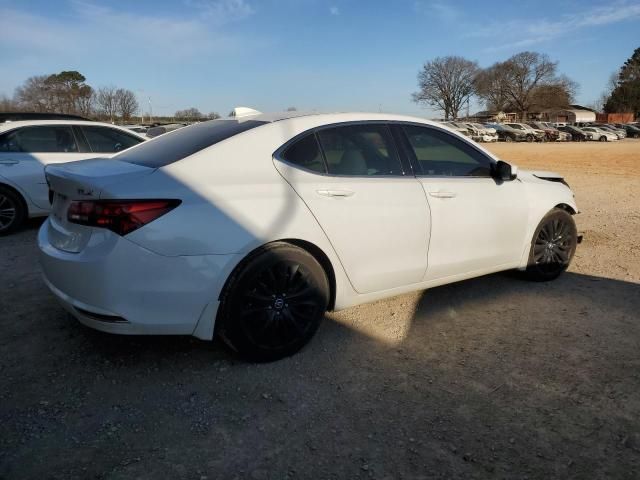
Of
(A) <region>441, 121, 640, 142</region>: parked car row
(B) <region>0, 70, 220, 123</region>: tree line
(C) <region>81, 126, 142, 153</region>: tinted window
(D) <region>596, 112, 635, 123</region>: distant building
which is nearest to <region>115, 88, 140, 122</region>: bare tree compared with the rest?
(B) <region>0, 70, 220, 123</region>: tree line

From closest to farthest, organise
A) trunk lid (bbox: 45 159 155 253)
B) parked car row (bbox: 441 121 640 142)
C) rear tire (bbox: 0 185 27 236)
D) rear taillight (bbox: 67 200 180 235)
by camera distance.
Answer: rear taillight (bbox: 67 200 180 235), trunk lid (bbox: 45 159 155 253), rear tire (bbox: 0 185 27 236), parked car row (bbox: 441 121 640 142)

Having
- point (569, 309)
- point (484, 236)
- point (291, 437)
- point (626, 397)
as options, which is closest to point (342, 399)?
point (291, 437)

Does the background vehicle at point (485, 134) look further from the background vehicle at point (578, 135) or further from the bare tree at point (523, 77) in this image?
the bare tree at point (523, 77)

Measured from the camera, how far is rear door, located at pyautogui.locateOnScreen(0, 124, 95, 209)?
264 inches

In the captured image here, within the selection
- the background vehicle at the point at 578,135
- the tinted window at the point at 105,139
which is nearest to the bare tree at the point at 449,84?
the background vehicle at the point at 578,135

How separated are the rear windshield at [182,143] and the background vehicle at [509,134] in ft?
162

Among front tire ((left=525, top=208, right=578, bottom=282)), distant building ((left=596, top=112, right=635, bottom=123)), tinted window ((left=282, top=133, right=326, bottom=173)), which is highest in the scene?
distant building ((left=596, top=112, right=635, bottom=123))

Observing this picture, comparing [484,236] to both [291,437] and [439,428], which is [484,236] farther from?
[291,437]

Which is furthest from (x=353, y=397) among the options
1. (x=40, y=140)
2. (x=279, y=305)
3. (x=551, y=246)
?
(x=40, y=140)

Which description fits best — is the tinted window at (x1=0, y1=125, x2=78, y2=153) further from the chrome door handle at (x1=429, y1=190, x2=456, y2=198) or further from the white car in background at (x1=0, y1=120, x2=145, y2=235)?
the chrome door handle at (x1=429, y1=190, x2=456, y2=198)

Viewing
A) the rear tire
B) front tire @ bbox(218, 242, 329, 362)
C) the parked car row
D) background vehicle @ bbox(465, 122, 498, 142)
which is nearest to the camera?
front tire @ bbox(218, 242, 329, 362)

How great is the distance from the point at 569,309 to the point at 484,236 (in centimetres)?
91

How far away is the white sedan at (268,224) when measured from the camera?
2.76m

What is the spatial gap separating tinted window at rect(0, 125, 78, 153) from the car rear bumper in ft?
16.0
